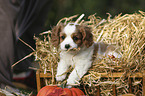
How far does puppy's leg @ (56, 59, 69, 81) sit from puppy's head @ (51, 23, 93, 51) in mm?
299

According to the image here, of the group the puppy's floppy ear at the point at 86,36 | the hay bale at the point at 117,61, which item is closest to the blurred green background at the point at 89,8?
the hay bale at the point at 117,61

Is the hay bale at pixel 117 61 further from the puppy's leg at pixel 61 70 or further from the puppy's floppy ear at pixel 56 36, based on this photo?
the puppy's floppy ear at pixel 56 36

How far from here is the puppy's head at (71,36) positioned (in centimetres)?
272

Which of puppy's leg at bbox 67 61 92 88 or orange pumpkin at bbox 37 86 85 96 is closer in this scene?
orange pumpkin at bbox 37 86 85 96

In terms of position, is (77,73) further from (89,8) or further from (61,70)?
(89,8)

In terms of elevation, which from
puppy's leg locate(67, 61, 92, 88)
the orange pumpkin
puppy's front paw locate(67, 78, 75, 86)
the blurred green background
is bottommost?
the orange pumpkin

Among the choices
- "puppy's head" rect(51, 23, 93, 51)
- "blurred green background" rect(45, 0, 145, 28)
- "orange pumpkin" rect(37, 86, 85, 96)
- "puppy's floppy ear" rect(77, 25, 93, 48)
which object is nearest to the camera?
"orange pumpkin" rect(37, 86, 85, 96)

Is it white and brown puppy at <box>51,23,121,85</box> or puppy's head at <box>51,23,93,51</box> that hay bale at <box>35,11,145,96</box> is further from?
puppy's head at <box>51,23,93,51</box>

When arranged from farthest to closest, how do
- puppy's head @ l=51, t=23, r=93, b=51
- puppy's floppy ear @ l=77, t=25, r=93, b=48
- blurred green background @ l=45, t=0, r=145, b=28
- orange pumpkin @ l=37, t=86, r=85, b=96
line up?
blurred green background @ l=45, t=0, r=145, b=28, puppy's floppy ear @ l=77, t=25, r=93, b=48, puppy's head @ l=51, t=23, r=93, b=51, orange pumpkin @ l=37, t=86, r=85, b=96

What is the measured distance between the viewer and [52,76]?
9.78ft

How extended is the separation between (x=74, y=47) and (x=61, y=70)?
1.47 feet

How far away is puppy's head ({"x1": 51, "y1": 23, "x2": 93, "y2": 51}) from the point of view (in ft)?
8.94

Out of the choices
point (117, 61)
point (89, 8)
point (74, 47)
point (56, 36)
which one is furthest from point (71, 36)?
point (89, 8)

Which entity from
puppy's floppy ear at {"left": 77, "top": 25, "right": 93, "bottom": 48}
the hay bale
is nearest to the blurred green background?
the hay bale
